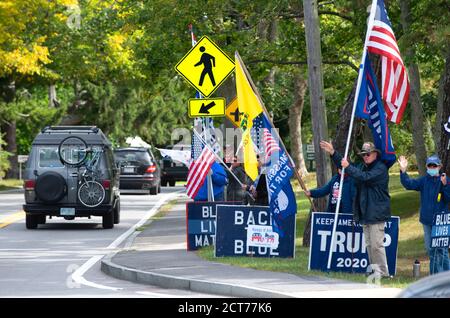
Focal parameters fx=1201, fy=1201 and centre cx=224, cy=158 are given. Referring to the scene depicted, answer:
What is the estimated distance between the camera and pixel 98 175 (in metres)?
26.6

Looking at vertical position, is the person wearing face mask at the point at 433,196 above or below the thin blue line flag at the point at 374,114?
below

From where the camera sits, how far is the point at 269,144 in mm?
17344

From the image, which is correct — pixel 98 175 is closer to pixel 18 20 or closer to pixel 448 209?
pixel 448 209

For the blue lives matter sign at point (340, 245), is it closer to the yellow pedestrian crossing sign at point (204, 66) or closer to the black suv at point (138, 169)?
the yellow pedestrian crossing sign at point (204, 66)

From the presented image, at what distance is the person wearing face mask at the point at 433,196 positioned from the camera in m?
15.2

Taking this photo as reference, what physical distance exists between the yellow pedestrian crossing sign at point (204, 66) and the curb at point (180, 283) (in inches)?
164

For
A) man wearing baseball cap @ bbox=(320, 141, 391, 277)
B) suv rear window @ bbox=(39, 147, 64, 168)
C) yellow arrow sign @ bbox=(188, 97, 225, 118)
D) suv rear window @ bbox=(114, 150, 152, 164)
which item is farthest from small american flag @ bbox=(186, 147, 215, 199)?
suv rear window @ bbox=(114, 150, 152, 164)

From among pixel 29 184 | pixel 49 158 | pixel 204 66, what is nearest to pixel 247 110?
pixel 204 66

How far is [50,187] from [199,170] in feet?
17.5

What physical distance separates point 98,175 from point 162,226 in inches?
92.4

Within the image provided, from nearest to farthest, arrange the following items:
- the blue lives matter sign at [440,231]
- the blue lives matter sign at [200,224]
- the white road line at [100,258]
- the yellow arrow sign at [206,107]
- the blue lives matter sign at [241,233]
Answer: the blue lives matter sign at [440,231] < the white road line at [100,258] < the blue lives matter sign at [241,233] < the blue lives matter sign at [200,224] < the yellow arrow sign at [206,107]

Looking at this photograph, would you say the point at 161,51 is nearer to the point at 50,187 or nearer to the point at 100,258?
the point at 50,187

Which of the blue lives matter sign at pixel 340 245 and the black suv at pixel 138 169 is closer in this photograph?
the blue lives matter sign at pixel 340 245

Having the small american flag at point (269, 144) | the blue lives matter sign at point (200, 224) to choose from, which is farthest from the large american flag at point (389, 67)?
the blue lives matter sign at point (200, 224)
